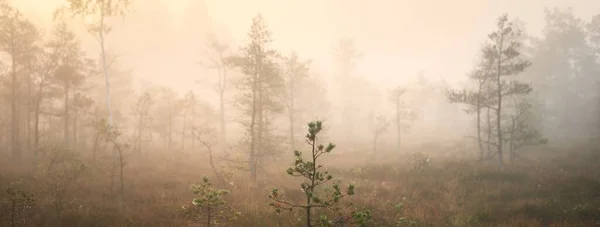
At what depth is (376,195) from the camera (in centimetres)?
A: 1188

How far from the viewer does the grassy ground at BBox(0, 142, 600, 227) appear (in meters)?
7.97

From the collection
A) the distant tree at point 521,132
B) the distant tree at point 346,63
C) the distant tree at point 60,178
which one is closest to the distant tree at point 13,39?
the distant tree at point 60,178

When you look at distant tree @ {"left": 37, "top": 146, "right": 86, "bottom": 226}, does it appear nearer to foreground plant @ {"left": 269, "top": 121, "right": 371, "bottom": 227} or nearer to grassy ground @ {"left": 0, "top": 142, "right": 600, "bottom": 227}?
grassy ground @ {"left": 0, "top": 142, "right": 600, "bottom": 227}

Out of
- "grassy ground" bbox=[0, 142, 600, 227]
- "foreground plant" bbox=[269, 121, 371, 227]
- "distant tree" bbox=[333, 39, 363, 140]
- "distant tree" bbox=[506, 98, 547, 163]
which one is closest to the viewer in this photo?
"foreground plant" bbox=[269, 121, 371, 227]

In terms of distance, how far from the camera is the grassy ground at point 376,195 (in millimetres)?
7973

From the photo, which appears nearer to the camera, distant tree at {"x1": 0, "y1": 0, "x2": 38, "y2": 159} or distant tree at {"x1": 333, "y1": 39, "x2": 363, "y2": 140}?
distant tree at {"x1": 0, "y1": 0, "x2": 38, "y2": 159}

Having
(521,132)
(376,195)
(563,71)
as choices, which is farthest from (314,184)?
(563,71)

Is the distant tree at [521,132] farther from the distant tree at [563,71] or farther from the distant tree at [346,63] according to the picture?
the distant tree at [346,63]

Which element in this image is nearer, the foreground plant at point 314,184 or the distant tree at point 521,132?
the foreground plant at point 314,184

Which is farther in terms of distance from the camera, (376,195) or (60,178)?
(376,195)

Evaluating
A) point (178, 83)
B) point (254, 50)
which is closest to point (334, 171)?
point (254, 50)

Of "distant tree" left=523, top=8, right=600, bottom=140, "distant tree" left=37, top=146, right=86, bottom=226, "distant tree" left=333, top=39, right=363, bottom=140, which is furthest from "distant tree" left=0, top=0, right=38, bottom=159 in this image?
"distant tree" left=333, top=39, right=363, bottom=140

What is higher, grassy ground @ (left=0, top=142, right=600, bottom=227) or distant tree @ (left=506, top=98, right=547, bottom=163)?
distant tree @ (left=506, top=98, right=547, bottom=163)

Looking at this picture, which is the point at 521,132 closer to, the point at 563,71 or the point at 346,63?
the point at 563,71
